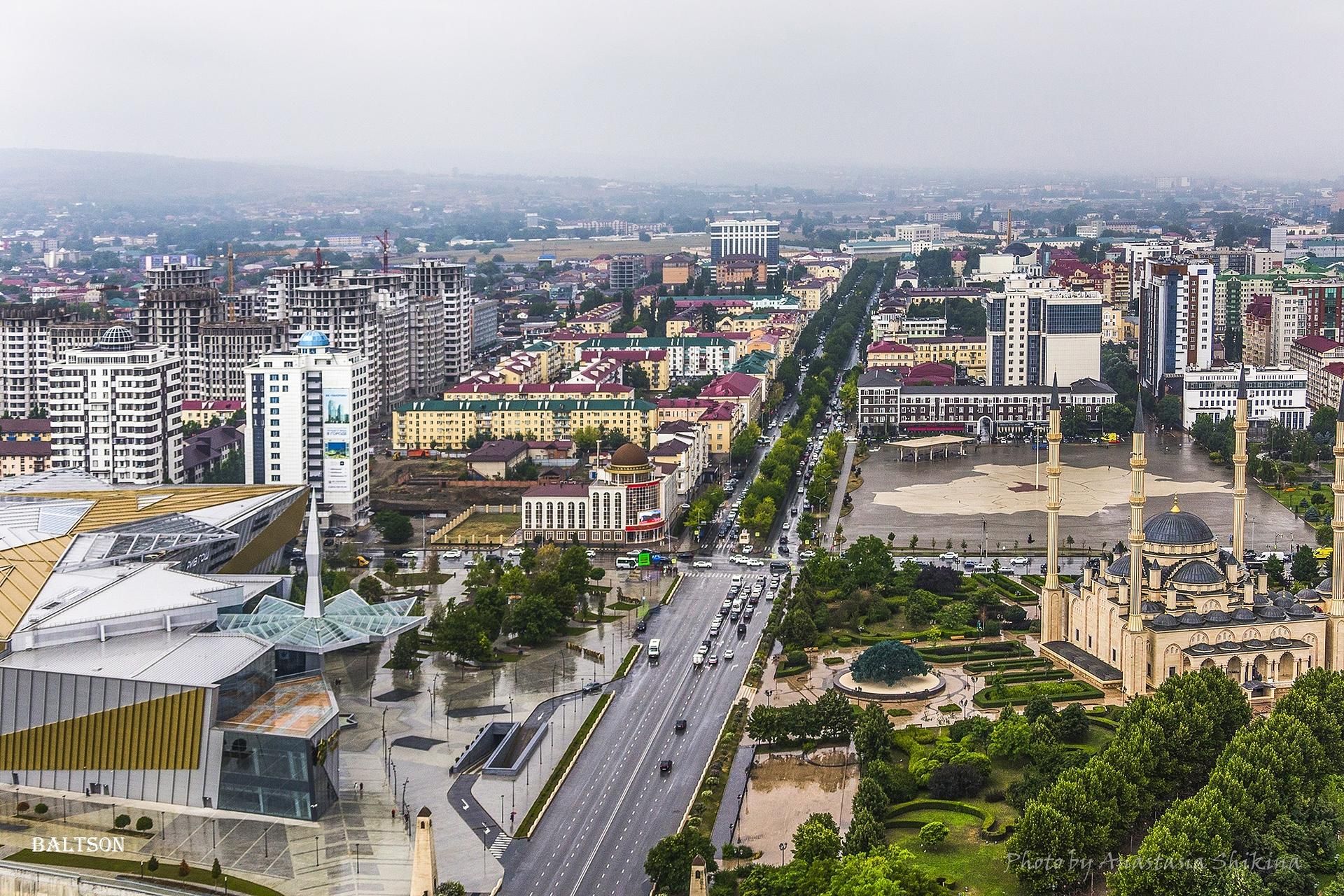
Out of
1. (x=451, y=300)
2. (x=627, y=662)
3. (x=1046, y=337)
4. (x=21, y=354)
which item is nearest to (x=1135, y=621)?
(x=627, y=662)

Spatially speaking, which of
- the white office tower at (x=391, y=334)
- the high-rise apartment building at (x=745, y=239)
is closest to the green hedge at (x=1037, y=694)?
the white office tower at (x=391, y=334)

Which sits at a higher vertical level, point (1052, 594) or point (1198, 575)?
point (1198, 575)

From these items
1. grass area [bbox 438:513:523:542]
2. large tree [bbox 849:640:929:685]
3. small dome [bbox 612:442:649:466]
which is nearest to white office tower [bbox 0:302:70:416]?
grass area [bbox 438:513:523:542]

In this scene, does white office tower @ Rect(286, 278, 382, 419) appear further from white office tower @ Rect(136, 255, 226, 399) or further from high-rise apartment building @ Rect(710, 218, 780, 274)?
high-rise apartment building @ Rect(710, 218, 780, 274)

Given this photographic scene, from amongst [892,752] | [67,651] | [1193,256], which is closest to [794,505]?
[892,752]

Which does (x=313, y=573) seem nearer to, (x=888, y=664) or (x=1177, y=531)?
(x=888, y=664)

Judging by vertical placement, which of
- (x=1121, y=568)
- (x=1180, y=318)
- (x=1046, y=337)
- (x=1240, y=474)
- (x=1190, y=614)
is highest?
(x=1180, y=318)

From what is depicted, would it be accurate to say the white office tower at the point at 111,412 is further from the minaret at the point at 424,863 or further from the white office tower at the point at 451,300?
the minaret at the point at 424,863
